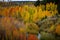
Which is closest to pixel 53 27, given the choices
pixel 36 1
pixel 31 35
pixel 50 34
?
pixel 50 34

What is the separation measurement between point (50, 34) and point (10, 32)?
1.01 ft

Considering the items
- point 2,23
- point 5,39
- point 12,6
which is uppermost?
point 12,6

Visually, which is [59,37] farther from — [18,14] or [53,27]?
[18,14]

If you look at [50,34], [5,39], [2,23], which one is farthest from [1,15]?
[50,34]

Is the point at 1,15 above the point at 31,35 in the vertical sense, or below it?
above

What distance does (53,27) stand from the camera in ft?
3.60

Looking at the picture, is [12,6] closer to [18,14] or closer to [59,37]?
[18,14]

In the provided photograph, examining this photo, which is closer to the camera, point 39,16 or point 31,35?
point 31,35

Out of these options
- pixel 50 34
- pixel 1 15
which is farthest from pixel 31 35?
pixel 1 15

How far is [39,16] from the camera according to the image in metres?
1.18

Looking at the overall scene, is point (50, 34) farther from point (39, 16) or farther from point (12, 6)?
A: point (12, 6)

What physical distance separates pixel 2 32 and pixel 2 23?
75mm

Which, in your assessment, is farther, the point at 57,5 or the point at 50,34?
the point at 57,5

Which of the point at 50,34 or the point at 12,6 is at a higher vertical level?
the point at 12,6
